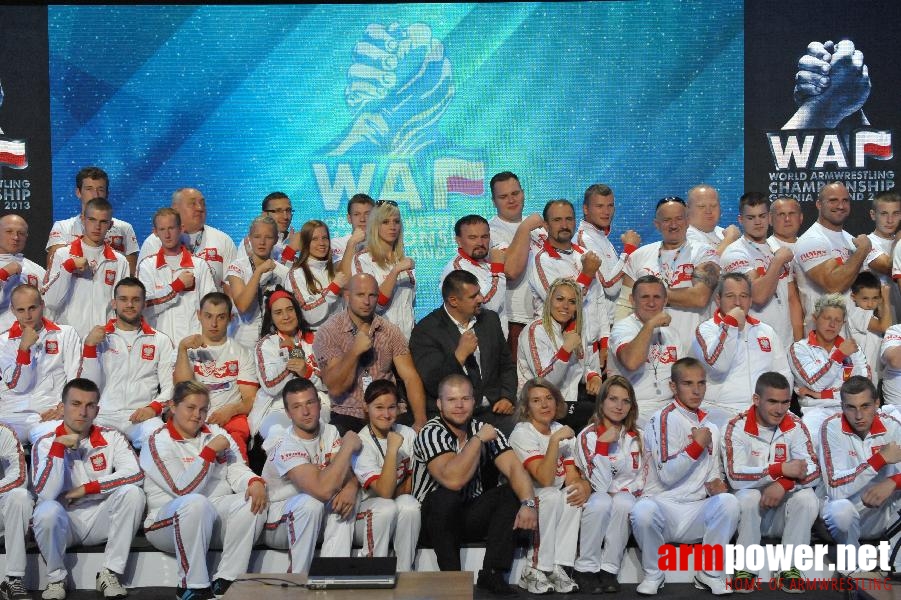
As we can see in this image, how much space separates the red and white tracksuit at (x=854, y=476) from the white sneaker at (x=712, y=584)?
72cm

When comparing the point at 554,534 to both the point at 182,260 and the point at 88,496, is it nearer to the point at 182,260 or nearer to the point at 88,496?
the point at 88,496

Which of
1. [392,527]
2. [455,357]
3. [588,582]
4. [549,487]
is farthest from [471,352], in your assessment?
[588,582]

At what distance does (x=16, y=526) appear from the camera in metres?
5.91

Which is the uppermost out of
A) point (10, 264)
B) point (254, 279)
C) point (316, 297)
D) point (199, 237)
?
point (199, 237)

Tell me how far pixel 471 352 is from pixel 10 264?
308 centimetres

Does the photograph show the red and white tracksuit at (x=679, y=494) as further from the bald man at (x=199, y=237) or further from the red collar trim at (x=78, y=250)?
the red collar trim at (x=78, y=250)

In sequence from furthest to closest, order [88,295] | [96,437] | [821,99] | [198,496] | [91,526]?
[821,99]
[88,295]
[96,437]
[91,526]
[198,496]

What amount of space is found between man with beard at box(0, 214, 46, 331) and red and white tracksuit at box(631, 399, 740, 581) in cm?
408

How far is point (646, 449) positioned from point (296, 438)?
1.89 meters

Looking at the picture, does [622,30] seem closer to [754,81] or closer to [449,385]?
[754,81]

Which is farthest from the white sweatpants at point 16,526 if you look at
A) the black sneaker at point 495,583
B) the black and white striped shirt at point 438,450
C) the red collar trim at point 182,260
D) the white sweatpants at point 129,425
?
the black sneaker at point 495,583

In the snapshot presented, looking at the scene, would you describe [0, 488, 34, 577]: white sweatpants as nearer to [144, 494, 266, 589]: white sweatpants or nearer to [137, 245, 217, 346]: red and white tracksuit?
[144, 494, 266, 589]: white sweatpants

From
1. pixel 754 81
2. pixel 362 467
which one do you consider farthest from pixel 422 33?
pixel 362 467

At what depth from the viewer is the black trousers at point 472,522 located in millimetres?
5836
